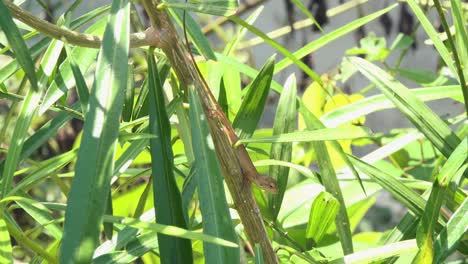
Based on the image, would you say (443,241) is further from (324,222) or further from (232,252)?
(232,252)

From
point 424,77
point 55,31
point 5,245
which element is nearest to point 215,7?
point 55,31

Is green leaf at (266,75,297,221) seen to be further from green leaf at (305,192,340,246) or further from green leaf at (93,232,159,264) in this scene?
green leaf at (93,232,159,264)

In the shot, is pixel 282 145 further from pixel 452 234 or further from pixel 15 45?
pixel 15 45

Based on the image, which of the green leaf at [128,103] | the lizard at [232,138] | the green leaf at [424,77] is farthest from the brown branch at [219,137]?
the green leaf at [424,77]

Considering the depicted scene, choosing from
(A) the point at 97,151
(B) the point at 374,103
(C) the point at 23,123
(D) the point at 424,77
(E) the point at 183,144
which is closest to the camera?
(A) the point at 97,151

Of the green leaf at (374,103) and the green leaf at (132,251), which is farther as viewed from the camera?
the green leaf at (374,103)

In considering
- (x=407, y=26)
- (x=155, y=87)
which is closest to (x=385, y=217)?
(x=407, y=26)

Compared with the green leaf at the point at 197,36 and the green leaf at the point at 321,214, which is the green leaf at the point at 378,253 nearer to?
the green leaf at the point at 321,214
